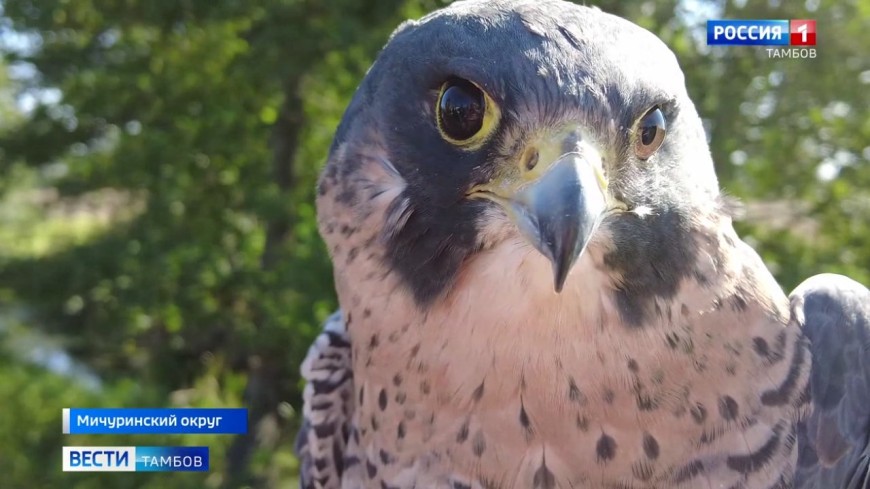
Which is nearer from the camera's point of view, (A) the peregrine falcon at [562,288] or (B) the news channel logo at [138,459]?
(A) the peregrine falcon at [562,288]

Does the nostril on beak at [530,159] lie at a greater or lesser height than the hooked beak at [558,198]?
greater

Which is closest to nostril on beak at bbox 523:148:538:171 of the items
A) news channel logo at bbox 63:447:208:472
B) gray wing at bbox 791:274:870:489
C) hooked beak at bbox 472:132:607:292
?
hooked beak at bbox 472:132:607:292

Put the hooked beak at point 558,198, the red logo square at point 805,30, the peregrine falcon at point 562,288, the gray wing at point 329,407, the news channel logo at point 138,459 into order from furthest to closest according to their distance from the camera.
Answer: the red logo square at point 805,30 → the news channel logo at point 138,459 → the gray wing at point 329,407 → the peregrine falcon at point 562,288 → the hooked beak at point 558,198

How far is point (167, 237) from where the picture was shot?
4.78 metres

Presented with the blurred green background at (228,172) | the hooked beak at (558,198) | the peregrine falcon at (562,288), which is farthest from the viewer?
the blurred green background at (228,172)

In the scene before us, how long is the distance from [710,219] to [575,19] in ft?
1.33

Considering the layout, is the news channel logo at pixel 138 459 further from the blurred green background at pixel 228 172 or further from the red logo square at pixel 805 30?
the red logo square at pixel 805 30

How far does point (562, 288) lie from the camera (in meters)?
1.04

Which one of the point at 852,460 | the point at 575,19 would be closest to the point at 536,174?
the point at 575,19

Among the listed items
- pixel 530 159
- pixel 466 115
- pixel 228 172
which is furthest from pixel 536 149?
pixel 228 172
